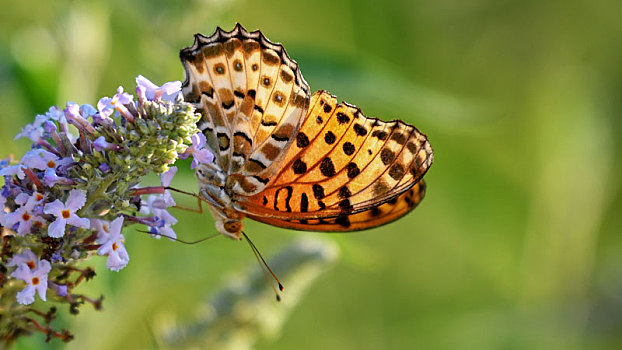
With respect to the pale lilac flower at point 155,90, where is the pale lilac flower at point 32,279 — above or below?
below

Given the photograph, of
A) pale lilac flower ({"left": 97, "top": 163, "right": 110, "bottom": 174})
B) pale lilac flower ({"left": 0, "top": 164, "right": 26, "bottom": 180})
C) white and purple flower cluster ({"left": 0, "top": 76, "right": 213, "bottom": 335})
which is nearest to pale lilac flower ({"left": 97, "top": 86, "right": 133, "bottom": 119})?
white and purple flower cluster ({"left": 0, "top": 76, "right": 213, "bottom": 335})

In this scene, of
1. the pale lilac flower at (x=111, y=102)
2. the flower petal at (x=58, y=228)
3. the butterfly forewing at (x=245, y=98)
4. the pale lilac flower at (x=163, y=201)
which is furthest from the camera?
the butterfly forewing at (x=245, y=98)

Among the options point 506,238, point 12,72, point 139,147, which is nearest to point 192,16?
point 12,72

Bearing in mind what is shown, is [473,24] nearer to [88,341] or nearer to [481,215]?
[481,215]

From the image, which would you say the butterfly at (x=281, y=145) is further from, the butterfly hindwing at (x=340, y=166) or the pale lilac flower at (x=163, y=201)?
the pale lilac flower at (x=163, y=201)

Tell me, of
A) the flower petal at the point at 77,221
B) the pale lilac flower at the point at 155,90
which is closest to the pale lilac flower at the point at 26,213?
the flower petal at the point at 77,221

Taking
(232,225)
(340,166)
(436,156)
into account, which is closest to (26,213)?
(232,225)

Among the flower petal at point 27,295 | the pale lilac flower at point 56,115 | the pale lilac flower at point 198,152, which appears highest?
the pale lilac flower at point 56,115
